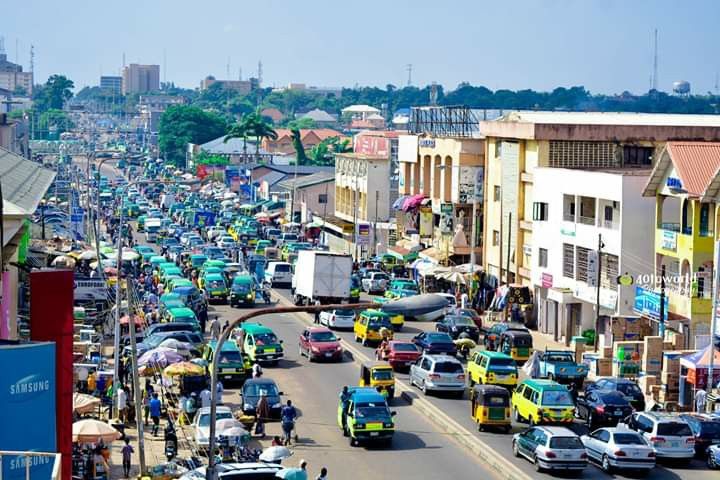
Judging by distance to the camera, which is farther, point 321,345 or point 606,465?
point 321,345

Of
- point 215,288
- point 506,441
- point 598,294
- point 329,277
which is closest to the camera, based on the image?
point 506,441

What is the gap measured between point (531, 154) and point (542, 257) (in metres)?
5.62

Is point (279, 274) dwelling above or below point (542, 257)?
below

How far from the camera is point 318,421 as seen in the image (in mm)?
42406

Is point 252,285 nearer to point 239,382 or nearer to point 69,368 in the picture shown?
point 239,382

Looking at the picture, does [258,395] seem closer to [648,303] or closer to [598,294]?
[648,303]

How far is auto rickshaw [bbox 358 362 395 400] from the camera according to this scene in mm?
44719

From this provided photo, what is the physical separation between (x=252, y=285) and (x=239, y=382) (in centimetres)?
2247

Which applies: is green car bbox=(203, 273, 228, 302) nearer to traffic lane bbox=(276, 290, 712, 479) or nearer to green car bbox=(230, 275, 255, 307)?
green car bbox=(230, 275, 255, 307)

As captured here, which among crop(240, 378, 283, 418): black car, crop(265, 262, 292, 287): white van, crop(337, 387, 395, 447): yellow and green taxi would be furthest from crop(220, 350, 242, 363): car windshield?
crop(265, 262, 292, 287): white van

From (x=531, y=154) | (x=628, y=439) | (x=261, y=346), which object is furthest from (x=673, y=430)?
(x=531, y=154)

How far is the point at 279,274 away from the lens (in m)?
78.9

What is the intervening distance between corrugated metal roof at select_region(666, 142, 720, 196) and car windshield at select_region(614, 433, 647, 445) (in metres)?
18.3

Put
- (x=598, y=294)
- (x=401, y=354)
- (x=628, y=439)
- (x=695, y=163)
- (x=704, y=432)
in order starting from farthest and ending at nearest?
1. (x=598, y=294)
2. (x=695, y=163)
3. (x=401, y=354)
4. (x=704, y=432)
5. (x=628, y=439)
